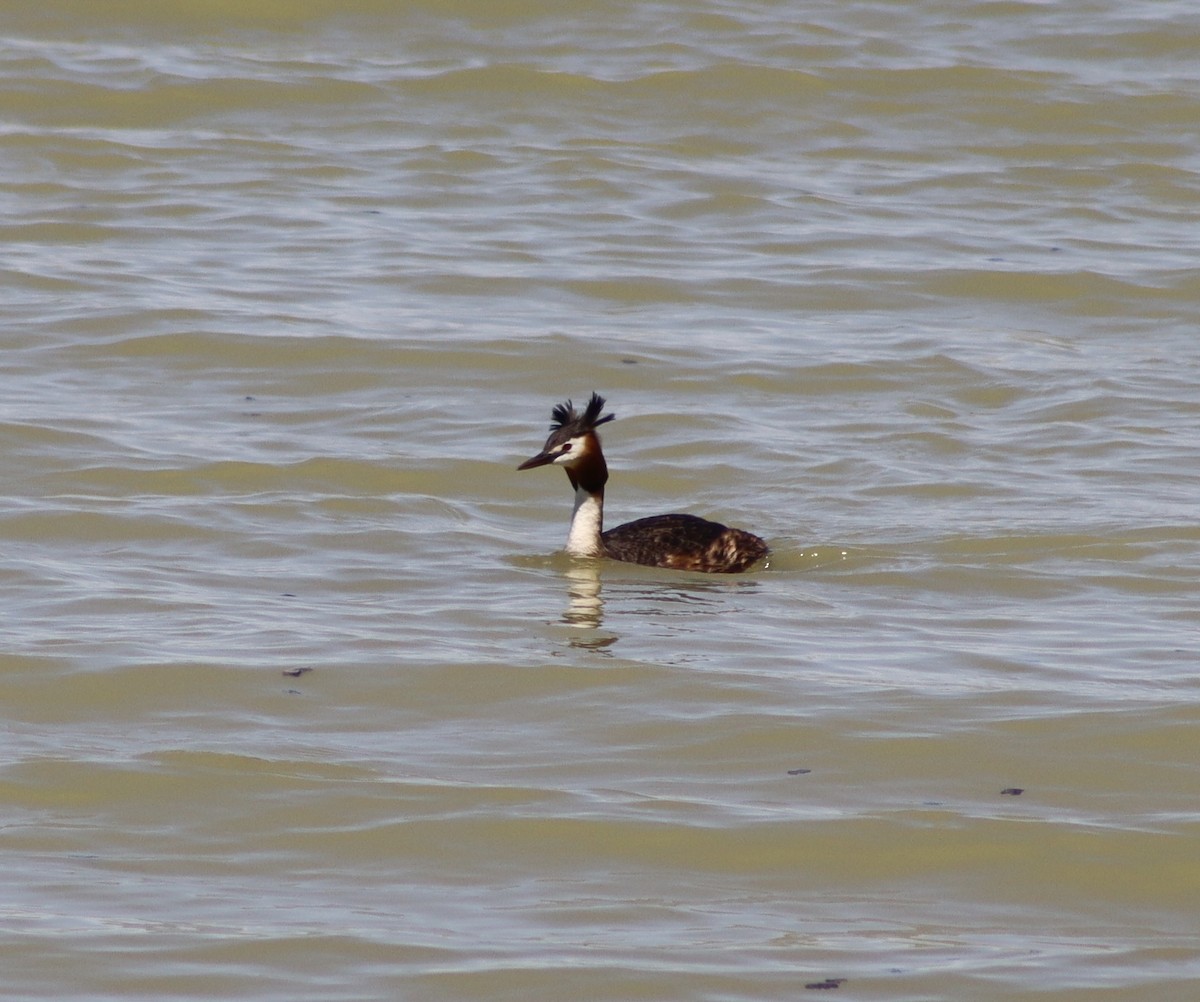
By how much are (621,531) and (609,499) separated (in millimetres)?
1285

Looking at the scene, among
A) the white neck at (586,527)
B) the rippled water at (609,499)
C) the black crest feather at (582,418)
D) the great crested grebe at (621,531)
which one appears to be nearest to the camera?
→ the rippled water at (609,499)

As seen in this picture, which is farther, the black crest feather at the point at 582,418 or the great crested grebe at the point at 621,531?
the black crest feather at the point at 582,418

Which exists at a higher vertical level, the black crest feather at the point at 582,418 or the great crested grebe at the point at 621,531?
the black crest feather at the point at 582,418

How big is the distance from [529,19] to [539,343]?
9.21m

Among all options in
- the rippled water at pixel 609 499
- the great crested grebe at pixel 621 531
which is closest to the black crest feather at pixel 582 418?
the great crested grebe at pixel 621 531

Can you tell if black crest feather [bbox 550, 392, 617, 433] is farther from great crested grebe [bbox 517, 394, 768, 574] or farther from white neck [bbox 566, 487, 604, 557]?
white neck [bbox 566, 487, 604, 557]

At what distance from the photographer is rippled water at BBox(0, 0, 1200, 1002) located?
5.55 metres

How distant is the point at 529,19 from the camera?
21531 mm

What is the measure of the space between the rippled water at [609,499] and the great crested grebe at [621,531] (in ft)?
0.65

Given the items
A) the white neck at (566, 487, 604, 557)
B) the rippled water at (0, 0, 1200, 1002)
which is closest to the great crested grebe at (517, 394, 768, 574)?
the white neck at (566, 487, 604, 557)

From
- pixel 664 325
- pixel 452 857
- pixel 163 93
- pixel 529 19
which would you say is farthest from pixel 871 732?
pixel 529 19

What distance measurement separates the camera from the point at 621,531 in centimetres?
1011

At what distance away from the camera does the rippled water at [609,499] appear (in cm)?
555

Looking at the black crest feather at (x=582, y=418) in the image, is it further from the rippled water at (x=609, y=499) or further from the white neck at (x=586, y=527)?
the rippled water at (x=609, y=499)
